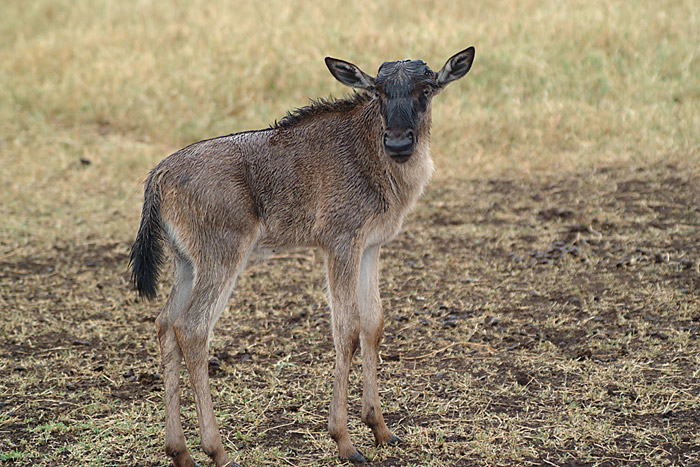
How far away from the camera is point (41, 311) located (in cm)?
893

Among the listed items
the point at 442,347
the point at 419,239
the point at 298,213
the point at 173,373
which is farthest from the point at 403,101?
the point at 419,239

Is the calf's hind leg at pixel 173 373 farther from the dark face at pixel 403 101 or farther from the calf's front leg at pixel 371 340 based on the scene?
the dark face at pixel 403 101

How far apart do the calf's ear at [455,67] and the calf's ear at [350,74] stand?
542mm

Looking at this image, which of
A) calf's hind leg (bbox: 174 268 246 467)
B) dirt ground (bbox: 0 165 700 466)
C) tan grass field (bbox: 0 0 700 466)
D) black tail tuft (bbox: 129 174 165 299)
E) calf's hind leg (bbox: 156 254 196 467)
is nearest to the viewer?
calf's hind leg (bbox: 174 268 246 467)

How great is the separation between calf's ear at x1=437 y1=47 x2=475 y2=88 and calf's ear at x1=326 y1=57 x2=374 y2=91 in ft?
1.78

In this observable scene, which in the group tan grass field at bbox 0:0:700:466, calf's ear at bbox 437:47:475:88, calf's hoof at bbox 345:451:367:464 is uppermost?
calf's ear at bbox 437:47:475:88

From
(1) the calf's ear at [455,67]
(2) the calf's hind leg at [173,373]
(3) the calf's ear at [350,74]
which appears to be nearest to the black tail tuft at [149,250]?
(2) the calf's hind leg at [173,373]

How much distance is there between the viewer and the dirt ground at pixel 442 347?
5.98 meters

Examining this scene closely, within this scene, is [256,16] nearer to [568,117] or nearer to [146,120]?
[146,120]

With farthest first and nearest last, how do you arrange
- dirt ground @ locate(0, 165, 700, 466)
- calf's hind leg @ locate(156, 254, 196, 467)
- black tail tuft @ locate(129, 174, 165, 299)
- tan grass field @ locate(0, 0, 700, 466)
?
tan grass field @ locate(0, 0, 700, 466)
dirt ground @ locate(0, 165, 700, 466)
black tail tuft @ locate(129, 174, 165, 299)
calf's hind leg @ locate(156, 254, 196, 467)

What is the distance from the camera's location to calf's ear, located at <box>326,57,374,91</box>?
6016mm

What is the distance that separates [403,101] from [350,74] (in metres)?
0.59

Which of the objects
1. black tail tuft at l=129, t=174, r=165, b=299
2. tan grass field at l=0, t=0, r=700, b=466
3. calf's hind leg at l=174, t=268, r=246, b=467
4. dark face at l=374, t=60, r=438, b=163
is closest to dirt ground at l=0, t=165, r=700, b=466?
tan grass field at l=0, t=0, r=700, b=466

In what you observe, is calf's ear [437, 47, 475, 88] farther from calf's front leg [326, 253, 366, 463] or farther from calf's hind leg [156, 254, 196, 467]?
calf's hind leg [156, 254, 196, 467]
